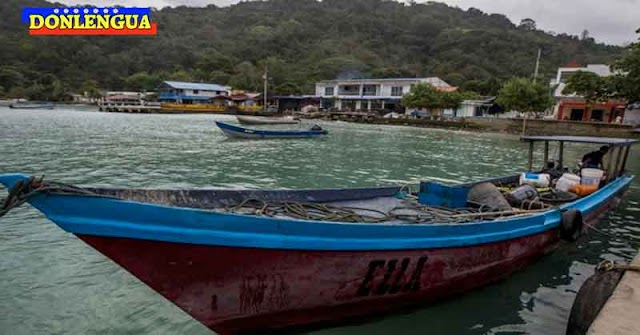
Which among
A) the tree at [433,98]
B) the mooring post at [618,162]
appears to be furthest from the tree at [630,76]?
the mooring post at [618,162]

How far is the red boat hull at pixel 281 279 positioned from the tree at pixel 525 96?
41.9 m

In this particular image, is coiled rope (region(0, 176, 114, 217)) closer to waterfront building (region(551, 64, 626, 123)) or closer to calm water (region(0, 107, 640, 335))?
calm water (region(0, 107, 640, 335))

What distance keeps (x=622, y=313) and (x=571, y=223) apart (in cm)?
295

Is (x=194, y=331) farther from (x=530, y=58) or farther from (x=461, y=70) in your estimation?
(x=530, y=58)

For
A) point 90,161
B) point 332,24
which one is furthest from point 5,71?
point 332,24

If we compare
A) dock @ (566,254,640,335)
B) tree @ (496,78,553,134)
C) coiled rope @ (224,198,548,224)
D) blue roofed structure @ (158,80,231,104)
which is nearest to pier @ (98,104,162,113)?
blue roofed structure @ (158,80,231,104)

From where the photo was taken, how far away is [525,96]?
1613 inches

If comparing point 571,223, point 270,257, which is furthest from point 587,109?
point 270,257

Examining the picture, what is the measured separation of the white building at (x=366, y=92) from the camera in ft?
204

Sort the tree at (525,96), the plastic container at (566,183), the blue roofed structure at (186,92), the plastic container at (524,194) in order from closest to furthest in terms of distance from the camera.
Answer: the plastic container at (524,194), the plastic container at (566,183), the tree at (525,96), the blue roofed structure at (186,92)

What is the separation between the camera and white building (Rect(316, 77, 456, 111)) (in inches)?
2450

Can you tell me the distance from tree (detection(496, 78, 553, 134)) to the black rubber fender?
130 ft

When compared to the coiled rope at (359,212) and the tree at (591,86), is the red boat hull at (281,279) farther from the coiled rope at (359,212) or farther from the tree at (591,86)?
the tree at (591,86)

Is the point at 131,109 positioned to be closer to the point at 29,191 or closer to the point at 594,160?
the point at 594,160
